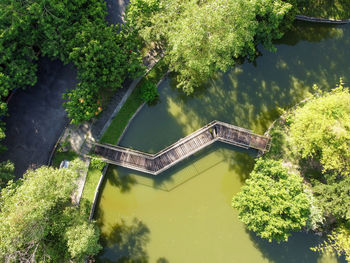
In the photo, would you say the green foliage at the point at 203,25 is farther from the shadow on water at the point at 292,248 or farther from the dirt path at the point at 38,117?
the shadow on water at the point at 292,248

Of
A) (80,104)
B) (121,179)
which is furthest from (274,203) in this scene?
(80,104)

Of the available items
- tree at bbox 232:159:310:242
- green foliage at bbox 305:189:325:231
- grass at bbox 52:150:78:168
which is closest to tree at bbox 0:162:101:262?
grass at bbox 52:150:78:168

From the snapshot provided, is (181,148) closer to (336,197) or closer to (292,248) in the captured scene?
(336,197)

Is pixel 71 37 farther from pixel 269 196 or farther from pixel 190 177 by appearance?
pixel 269 196

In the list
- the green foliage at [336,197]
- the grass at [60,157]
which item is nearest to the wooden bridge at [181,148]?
the grass at [60,157]

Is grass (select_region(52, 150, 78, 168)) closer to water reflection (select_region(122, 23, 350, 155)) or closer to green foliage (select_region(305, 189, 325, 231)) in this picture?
water reflection (select_region(122, 23, 350, 155))

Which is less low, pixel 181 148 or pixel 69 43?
pixel 69 43
